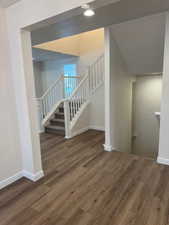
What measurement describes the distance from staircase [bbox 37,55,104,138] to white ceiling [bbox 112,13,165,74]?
136cm

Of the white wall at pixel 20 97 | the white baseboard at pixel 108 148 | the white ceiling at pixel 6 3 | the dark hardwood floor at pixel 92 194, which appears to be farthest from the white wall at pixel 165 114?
the white ceiling at pixel 6 3

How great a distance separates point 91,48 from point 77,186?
506 centimetres

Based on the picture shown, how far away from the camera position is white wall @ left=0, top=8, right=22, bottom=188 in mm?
2072

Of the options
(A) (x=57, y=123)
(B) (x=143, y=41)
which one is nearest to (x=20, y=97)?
(B) (x=143, y=41)

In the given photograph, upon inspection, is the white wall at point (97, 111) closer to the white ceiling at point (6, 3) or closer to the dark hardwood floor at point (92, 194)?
the dark hardwood floor at point (92, 194)

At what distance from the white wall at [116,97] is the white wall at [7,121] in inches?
70.5

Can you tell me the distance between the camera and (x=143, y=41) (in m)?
2.88

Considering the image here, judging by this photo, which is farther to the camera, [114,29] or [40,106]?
[40,106]

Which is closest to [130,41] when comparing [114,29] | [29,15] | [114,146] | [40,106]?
[114,29]

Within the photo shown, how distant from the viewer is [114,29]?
2.92 m

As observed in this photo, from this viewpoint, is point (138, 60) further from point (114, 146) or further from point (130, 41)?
point (114, 146)

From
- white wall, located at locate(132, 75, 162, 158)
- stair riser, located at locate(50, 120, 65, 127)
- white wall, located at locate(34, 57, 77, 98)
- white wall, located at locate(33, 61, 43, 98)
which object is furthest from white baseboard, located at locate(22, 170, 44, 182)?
white wall, located at locate(33, 61, 43, 98)

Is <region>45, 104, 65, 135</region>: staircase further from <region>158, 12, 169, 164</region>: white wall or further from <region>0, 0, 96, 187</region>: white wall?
<region>158, 12, 169, 164</region>: white wall

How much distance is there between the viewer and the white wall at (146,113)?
4.54 m
